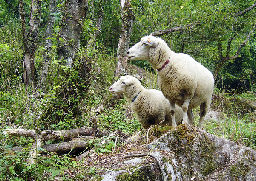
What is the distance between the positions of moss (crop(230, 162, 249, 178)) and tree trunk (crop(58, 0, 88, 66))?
3.50 meters

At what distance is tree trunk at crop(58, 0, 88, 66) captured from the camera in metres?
5.25

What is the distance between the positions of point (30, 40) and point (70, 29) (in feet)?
4.05

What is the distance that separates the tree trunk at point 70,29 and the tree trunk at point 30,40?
3.47 ft

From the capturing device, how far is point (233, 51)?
1484 centimetres

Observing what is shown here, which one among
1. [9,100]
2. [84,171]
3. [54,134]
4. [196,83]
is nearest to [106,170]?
[84,171]

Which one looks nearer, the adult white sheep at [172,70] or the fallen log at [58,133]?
the fallen log at [58,133]

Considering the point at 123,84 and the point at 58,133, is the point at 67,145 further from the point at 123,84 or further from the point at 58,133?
the point at 123,84

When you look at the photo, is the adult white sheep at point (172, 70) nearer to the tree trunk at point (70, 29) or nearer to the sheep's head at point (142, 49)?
the sheep's head at point (142, 49)

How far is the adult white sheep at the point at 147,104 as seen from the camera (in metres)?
4.79

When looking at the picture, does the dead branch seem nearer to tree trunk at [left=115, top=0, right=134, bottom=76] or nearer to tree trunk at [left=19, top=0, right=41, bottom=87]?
tree trunk at [left=19, top=0, right=41, bottom=87]

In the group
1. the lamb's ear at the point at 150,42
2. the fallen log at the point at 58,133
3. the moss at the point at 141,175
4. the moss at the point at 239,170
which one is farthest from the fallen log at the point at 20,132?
the moss at the point at 239,170

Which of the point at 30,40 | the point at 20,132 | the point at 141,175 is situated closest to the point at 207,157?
the point at 141,175

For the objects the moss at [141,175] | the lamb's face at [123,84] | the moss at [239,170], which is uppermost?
the lamb's face at [123,84]

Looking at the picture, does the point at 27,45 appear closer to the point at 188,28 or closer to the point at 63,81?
the point at 63,81
